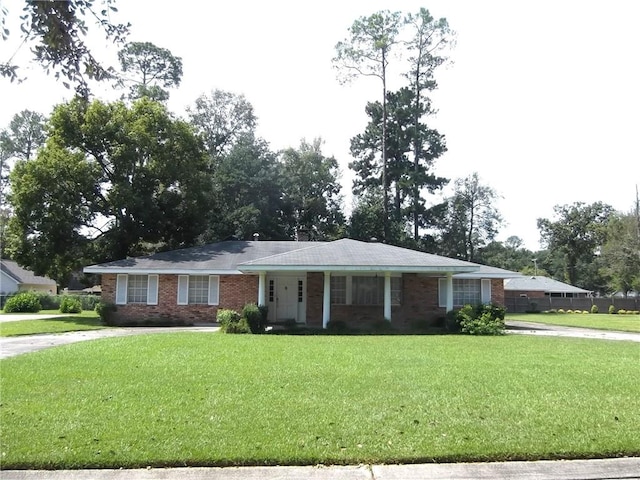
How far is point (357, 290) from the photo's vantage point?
23.7m

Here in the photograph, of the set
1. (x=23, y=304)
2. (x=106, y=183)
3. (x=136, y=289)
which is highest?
(x=106, y=183)

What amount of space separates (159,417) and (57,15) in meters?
4.28

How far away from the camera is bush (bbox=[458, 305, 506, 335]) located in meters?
20.0

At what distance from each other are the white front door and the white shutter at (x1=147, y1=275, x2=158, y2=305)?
226 inches

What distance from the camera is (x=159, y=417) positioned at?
636 centimetres

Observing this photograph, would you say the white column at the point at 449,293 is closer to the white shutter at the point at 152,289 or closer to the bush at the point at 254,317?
the bush at the point at 254,317

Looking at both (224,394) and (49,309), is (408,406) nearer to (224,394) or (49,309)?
(224,394)

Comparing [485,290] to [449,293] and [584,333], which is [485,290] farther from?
[584,333]

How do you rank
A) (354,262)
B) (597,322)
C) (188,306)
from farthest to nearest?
1. (597,322)
2. (188,306)
3. (354,262)

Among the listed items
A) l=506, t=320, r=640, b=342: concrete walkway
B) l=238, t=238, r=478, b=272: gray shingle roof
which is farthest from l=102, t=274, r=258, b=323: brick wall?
l=506, t=320, r=640, b=342: concrete walkway

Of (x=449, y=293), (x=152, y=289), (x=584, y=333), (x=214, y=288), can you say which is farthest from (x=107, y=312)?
(x=584, y=333)

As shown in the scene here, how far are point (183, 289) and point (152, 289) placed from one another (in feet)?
4.82

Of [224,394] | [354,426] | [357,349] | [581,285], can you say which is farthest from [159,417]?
[581,285]

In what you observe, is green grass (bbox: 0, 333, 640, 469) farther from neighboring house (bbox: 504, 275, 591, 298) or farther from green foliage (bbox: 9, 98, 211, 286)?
neighboring house (bbox: 504, 275, 591, 298)
